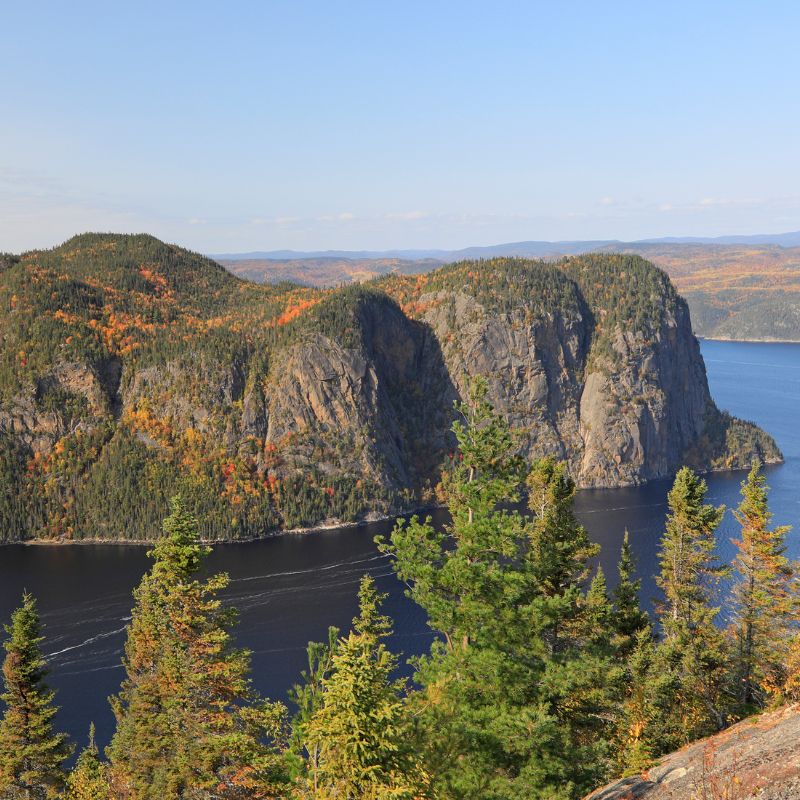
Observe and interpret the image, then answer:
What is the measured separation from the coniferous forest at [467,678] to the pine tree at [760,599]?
0.40 feet

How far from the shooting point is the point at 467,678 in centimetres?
2511

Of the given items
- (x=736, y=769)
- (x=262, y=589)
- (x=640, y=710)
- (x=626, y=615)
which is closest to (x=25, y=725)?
(x=640, y=710)

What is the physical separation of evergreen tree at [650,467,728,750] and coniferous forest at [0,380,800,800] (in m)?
0.15

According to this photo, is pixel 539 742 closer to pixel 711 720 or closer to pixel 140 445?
pixel 711 720

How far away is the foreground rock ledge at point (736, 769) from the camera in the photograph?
18.4 meters

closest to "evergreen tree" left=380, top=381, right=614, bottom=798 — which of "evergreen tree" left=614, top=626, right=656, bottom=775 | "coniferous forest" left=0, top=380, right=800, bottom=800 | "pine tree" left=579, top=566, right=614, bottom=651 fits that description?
"coniferous forest" left=0, top=380, right=800, bottom=800

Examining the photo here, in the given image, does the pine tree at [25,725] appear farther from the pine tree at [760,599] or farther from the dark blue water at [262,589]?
the dark blue water at [262,589]

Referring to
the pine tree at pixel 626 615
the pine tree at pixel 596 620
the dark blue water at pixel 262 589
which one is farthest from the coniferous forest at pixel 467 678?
the dark blue water at pixel 262 589

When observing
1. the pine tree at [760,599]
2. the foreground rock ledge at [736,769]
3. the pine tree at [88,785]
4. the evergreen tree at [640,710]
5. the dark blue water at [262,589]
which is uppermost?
the foreground rock ledge at [736,769]

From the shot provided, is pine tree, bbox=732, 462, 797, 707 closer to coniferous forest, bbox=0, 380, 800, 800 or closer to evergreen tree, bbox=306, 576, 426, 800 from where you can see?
coniferous forest, bbox=0, 380, 800, 800

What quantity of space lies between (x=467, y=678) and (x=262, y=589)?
382 feet

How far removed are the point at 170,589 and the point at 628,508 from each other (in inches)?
6878

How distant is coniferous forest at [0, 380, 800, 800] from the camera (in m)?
23.2

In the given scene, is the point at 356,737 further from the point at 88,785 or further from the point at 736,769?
the point at 88,785
